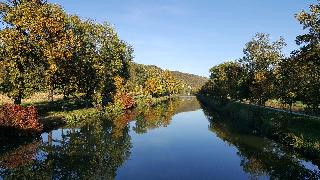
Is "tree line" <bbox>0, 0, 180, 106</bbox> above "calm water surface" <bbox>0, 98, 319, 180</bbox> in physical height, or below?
above

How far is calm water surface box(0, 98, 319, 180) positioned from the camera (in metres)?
28.4

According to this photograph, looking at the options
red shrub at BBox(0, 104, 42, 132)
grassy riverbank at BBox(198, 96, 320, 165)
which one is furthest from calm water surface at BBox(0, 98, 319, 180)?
red shrub at BBox(0, 104, 42, 132)

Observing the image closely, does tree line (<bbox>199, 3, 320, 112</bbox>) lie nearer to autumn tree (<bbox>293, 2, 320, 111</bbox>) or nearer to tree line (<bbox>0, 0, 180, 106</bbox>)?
autumn tree (<bbox>293, 2, 320, 111</bbox>)

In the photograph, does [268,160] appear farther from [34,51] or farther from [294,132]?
[34,51]

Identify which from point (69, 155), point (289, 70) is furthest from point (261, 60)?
point (69, 155)

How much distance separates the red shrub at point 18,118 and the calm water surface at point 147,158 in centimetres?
205

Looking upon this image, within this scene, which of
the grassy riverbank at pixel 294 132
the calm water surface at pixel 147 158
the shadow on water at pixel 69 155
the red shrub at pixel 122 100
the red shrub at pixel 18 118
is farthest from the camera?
the red shrub at pixel 122 100

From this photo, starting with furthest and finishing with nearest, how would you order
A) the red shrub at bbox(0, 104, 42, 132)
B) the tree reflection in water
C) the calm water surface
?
the red shrub at bbox(0, 104, 42, 132) → the tree reflection in water → the calm water surface

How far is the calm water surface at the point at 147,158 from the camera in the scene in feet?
93.2

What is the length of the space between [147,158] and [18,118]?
1468 cm

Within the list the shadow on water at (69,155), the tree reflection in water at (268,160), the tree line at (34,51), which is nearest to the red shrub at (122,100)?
the tree line at (34,51)

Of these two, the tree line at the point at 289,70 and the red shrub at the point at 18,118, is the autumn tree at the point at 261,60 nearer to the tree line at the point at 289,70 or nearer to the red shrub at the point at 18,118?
the tree line at the point at 289,70

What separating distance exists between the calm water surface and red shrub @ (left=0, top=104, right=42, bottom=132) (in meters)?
2.05

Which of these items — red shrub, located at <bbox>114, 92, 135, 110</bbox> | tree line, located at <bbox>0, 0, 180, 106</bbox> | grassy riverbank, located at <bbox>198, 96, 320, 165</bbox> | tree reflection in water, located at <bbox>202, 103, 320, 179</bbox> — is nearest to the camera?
tree reflection in water, located at <bbox>202, 103, 320, 179</bbox>
